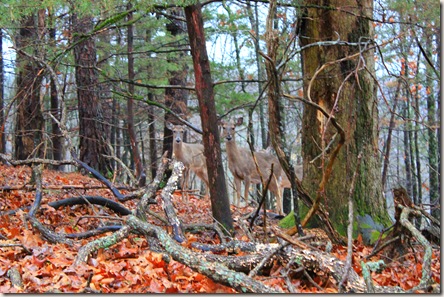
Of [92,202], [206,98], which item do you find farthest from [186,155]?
[206,98]

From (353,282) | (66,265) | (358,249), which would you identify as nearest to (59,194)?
(66,265)

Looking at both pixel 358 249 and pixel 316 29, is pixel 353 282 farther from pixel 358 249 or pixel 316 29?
pixel 316 29

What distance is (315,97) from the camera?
281 inches

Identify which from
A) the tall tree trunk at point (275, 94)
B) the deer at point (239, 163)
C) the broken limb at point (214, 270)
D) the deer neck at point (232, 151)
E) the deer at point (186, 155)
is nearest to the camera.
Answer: the broken limb at point (214, 270)

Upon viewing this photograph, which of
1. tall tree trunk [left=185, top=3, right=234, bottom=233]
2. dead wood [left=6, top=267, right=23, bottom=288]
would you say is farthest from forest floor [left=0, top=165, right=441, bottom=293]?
tall tree trunk [left=185, top=3, right=234, bottom=233]

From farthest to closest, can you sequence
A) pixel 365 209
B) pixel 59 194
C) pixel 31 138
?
1. pixel 31 138
2. pixel 59 194
3. pixel 365 209

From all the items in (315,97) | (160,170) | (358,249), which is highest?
(315,97)

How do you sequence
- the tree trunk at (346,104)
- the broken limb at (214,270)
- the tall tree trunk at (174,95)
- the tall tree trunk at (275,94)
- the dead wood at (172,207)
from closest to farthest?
the broken limb at (214,270) → the tall tree trunk at (275,94) → the dead wood at (172,207) → the tree trunk at (346,104) → the tall tree trunk at (174,95)

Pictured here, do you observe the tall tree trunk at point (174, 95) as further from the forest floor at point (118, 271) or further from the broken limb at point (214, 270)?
the broken limb at point (214, 270)

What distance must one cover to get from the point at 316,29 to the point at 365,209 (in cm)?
261

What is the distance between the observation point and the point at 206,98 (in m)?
6.64

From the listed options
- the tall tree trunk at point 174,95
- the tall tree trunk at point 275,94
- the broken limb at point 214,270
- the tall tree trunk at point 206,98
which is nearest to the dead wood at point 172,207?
the broken limb at point 214,270

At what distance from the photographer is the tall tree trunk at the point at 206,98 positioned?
6.59 metres

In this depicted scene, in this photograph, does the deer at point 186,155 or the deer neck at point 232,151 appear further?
the deer at point 186,155
